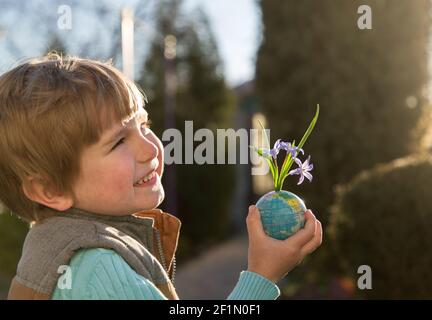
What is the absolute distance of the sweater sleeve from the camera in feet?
5.54

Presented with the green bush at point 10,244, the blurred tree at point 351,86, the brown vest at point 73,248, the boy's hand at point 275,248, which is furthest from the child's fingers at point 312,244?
the green bush at point 10,244

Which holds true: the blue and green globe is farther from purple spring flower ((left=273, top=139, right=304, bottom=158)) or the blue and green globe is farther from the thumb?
purple spring flower ((left=273, top=139, right=304, bottom=158))

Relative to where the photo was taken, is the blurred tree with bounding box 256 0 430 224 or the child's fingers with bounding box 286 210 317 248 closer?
the child's fingers with bounding box 286 210 317 248

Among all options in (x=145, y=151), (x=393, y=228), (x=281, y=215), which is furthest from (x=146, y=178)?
(x=393, y=228)

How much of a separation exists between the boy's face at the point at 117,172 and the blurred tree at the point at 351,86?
704 centimetres

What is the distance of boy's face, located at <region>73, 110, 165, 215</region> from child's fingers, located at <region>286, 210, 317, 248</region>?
1.32 feet

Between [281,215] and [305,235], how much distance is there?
0.09 m

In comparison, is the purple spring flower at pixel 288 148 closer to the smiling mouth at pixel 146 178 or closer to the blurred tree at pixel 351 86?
the smiling mouth at pixel 146 178

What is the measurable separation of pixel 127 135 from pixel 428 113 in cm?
785

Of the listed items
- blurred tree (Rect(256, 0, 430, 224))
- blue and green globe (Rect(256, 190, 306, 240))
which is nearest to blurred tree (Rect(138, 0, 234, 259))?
blurred tree (Rect(256, 0, 430, 224))

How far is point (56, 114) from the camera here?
1.82 metres

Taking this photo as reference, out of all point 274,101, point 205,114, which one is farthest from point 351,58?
point 205,114
